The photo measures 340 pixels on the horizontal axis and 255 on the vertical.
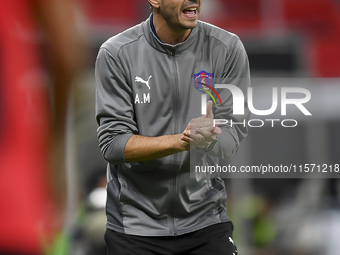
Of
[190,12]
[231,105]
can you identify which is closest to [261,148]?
[231,105]

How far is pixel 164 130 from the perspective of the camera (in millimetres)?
1681

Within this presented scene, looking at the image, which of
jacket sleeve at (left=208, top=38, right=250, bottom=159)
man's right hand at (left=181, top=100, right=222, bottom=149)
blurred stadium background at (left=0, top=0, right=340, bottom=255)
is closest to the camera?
man's right hand at (left=181, top=100, right=222, bottom=149)

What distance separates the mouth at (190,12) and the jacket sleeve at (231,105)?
0.57 ft

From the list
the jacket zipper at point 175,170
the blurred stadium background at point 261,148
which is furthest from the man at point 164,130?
the blurred stadium background at point 261,148

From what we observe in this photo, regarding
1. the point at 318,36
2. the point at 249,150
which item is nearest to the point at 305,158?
the point at 249,150

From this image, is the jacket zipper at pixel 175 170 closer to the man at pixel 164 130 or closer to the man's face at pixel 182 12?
the man at pixel 164 130

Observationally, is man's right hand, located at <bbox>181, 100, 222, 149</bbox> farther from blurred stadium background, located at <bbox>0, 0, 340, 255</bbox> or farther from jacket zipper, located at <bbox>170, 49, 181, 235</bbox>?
blurred stadium background, located at <bbox>0, 0, 340, 255</bbox>

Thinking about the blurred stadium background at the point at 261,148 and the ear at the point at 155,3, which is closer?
the ear at the point at 155,3

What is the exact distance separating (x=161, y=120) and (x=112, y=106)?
0.54ft

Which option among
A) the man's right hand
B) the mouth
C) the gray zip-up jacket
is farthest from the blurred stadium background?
the man's right hand

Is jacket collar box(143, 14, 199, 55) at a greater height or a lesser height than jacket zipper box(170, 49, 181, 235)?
greater

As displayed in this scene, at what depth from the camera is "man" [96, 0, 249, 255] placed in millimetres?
1654

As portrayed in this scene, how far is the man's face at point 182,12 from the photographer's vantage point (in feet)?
5.51

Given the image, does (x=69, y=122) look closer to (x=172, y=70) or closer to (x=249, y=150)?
(x=249, y=150)
